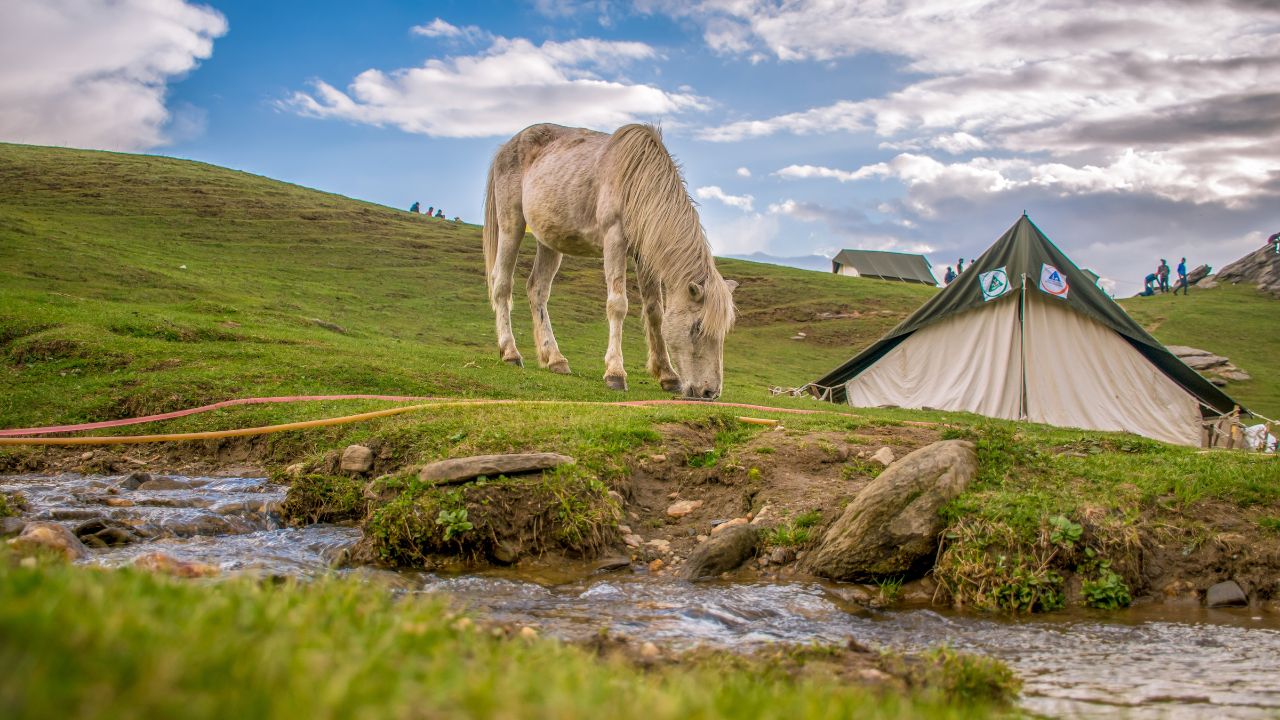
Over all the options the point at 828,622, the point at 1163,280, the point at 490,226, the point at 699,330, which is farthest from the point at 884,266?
the point at 828,622

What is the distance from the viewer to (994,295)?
16953mm

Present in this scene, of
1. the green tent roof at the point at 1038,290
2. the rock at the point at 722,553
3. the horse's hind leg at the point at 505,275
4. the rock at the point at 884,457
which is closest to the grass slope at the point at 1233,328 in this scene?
the green tent roof at the point at 1038,290

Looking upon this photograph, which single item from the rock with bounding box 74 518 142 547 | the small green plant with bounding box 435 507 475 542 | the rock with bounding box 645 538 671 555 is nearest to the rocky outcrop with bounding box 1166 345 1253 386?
the rock with bounding box 645 538 671 555

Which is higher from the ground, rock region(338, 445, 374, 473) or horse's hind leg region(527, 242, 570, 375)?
horse's hind leg region(527, 242, 570, 375)

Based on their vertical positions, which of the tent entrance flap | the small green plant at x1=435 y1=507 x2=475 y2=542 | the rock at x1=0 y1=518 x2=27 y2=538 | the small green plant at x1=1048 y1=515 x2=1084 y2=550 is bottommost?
the rock at x1=0 y1=518 x2=27 y2=538

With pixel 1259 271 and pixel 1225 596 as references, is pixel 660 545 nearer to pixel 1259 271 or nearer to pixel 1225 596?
pixel 1225 596

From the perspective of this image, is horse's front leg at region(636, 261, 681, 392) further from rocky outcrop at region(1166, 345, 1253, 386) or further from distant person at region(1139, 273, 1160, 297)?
distant person at region(1139, 273, 1160, 297)

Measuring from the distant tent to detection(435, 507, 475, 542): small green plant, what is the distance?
68.3m

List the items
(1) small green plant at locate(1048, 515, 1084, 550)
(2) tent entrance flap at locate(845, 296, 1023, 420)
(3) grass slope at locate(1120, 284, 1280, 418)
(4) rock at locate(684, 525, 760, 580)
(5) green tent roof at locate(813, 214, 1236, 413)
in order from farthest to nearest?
(3) grass slope at locate(1120, 284, 1280, 418) → (2) tent entrance flap at locate(845, 296, 1023, 420) → (5) green tent roof at locate(813, 214, 1236, 413) → (4) rock at locate(684, 525, 760, 580) → (1) small green plant at locate(1048, 515, 1084, 550)

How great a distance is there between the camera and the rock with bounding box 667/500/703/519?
7.45 metres

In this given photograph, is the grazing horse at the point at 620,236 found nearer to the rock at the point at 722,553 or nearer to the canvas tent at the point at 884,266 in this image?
the rock at the point at 722,553

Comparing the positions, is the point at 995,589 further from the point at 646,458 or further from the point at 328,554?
the point at 328,554

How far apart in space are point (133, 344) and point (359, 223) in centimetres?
3563

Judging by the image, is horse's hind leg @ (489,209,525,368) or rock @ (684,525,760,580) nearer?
rock @ (684,525,760,580)
